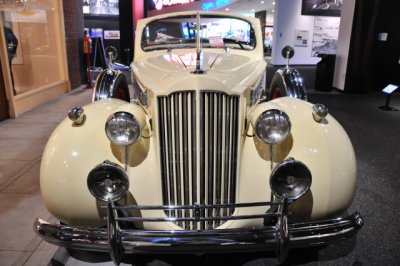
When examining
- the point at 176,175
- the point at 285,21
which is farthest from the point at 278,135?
the point at 285,21

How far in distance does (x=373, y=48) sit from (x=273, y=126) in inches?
322

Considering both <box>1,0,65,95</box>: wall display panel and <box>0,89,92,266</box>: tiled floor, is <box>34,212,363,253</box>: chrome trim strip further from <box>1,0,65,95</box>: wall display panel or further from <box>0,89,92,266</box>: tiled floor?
<box>1,0,65,95</box>: wall display panel

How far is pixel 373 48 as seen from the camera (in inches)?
344

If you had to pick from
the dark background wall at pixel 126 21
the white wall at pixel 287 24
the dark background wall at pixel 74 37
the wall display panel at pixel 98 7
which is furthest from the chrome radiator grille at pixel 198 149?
the wall display panel at pixel 98 7

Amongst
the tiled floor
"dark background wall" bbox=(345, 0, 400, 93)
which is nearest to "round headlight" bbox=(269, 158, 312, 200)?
the tiled floor

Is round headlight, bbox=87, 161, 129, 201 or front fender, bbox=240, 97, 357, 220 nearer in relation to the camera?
round headlight, bbox=87, 161, 129, 201

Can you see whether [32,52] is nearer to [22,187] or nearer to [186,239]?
[22,187]

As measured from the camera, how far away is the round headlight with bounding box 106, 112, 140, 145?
195cm

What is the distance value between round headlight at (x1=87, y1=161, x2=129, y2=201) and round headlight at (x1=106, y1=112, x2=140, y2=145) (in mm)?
179

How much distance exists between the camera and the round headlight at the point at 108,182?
1.84 m

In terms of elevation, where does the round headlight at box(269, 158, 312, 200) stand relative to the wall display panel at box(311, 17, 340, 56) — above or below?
below

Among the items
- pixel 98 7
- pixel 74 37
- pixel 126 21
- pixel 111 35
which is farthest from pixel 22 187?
pixel 98 7

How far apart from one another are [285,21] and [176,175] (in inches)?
558

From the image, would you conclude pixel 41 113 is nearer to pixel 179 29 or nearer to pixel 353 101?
pixel 179 29
